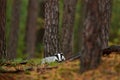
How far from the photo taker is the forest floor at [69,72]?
842 cm

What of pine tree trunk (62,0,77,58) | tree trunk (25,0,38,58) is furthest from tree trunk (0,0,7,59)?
tree trunk (25,0,38,58)

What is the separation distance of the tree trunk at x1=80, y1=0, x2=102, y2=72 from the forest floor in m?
0.25

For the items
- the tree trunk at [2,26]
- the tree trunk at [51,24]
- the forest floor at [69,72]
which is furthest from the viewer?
the tree trunk at [51,24]

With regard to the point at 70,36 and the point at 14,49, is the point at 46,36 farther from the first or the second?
the point at 14,49

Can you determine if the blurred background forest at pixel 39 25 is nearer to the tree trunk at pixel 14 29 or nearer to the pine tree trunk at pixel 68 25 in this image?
the tree trunk at pixel 14 29

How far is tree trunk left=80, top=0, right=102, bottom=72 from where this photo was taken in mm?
8477

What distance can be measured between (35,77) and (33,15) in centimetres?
1644

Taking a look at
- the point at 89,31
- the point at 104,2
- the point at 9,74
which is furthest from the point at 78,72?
the point at 104,2

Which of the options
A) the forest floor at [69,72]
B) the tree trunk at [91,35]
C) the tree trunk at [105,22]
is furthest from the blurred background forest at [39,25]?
the tree trunk at [91,35]

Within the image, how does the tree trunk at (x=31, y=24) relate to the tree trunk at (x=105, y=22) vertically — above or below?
below

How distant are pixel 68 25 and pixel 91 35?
815cm

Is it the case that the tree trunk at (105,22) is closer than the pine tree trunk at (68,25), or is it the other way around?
the tree trunk at (105,22)

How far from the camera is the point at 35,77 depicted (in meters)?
9.02

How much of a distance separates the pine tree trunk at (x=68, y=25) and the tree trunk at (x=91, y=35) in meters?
7.78
